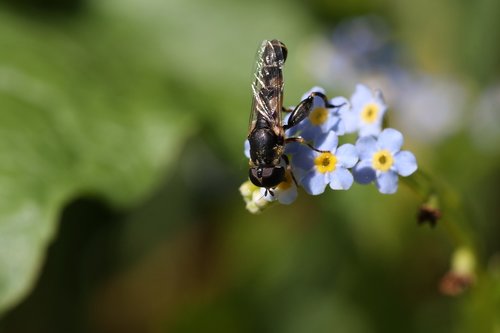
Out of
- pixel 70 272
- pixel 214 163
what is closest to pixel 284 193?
pixel 70 272

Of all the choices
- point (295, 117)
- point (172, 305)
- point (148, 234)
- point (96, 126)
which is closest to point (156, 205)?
point (148, 234)

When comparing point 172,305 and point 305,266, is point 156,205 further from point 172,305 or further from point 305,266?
point 305,266

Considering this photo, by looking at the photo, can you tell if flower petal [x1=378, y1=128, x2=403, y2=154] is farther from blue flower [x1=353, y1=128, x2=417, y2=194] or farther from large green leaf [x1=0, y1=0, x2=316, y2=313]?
large green leaf [x1=0, y1=0, x2=316, y2=313]

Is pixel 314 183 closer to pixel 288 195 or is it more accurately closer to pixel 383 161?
pixel 288 195

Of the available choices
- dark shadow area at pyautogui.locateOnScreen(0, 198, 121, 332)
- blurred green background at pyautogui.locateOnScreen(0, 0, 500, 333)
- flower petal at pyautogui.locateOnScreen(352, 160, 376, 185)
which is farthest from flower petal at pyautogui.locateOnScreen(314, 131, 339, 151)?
dark shadow area at pyautogui.locateOnScreen(0, 198, 121, 332)

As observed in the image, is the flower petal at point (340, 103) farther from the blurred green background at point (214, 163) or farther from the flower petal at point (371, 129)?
the blurred green background at point (214, 163)

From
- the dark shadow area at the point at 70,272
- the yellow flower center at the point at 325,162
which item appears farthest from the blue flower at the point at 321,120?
the dark shadow area at the point at 70,272
